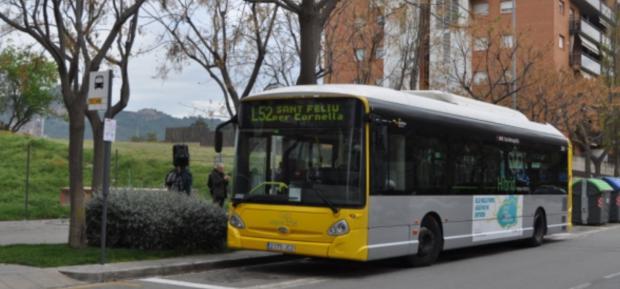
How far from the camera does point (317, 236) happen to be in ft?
38.3

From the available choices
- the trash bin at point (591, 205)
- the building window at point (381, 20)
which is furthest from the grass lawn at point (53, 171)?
the trash bin at point (591, 205)

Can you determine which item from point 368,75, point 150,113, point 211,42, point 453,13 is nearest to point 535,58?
point 368,75

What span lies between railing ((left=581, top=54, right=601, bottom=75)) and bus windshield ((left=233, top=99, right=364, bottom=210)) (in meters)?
49.5

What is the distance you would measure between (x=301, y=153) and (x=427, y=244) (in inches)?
126

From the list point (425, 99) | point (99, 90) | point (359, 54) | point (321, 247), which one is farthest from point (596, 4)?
point (99, 90)

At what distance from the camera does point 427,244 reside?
13.6 metres

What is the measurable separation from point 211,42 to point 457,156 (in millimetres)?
8005

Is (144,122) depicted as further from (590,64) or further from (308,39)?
(308,39)

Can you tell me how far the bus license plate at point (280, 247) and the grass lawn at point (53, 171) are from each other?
37.3 ft

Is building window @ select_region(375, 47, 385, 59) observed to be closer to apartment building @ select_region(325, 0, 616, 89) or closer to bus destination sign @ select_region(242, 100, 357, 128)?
apartment building @ select_region(325, 0, 616, 89)

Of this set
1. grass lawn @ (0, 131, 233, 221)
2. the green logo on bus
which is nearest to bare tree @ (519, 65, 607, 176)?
grass lawn @ (0, 131, 233, 221)

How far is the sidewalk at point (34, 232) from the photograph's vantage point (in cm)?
1511

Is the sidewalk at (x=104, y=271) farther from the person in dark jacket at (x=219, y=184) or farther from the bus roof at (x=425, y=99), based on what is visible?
the person in dark jacket at (x=219, y=184)

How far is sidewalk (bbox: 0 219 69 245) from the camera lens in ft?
49.6
